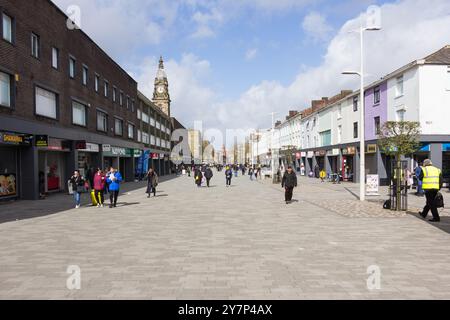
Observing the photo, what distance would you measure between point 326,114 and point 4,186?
34.4 meters

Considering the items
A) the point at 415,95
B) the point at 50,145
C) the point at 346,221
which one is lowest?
the point at 346,221

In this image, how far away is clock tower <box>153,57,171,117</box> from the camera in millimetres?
89875

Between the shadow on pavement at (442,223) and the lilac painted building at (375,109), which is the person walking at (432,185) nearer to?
the shadow on pavement at (442,223)

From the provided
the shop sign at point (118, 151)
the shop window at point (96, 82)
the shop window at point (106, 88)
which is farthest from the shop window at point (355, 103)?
the shop window at point (96, 82)

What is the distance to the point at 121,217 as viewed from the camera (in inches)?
499

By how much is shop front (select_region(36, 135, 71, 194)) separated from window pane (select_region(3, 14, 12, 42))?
4871 millimetres

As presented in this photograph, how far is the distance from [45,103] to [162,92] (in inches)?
2784

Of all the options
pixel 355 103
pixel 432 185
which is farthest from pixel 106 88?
pixel 432 185

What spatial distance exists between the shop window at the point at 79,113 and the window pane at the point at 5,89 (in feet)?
24.7

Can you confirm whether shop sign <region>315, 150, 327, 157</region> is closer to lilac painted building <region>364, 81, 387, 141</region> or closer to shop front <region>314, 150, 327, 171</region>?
shop front <region>314, 150, 327, 171</region>

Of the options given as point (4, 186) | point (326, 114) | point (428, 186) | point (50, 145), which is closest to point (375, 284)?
point (428, 186)

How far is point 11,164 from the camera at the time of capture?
61.6 ft

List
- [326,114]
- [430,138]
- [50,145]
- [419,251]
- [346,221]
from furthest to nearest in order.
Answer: [326,114], [430,138], [50,145], [346,221], [419,251]
